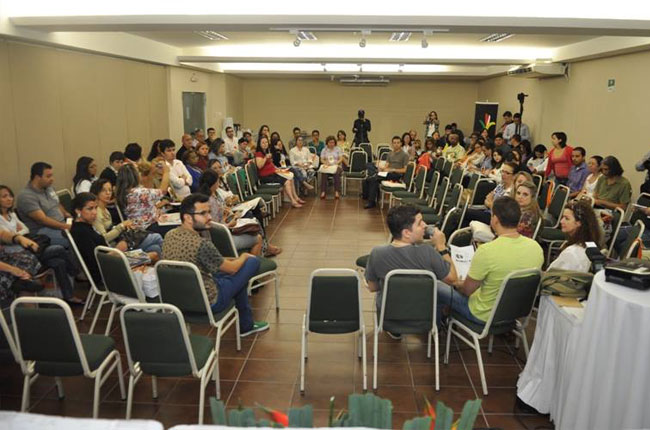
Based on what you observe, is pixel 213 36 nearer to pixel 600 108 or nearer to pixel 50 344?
pixel 600 108

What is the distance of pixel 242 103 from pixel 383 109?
4563 millimetres

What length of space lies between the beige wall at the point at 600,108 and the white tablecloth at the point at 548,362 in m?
5.12

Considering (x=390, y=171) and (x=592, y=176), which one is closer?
(x=592, y=176)

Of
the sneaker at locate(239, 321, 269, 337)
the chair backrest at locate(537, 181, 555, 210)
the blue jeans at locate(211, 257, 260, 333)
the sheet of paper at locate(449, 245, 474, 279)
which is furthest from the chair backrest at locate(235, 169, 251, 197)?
the sheet of paper at locate(449, 245, 474, 279)

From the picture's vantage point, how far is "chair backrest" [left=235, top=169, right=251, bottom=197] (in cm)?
810

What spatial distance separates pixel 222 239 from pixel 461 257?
6.69ft

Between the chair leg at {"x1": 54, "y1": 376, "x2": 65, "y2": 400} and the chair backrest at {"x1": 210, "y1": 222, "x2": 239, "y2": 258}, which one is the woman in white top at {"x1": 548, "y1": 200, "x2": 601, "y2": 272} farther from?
the chair leg at {"x1": 54, "y1": 376, "x2": 65, "y2": 400}

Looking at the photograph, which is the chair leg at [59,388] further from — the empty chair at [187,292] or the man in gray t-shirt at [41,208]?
the man in gray t-shirt at [41,208]

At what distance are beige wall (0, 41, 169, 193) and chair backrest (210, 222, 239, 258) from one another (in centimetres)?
270

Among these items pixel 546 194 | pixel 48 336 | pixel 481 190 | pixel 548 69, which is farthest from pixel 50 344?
pixel 548 69

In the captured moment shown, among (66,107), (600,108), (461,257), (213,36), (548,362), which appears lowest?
(548,362)

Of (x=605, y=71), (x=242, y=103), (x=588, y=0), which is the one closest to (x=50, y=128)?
(x=588, y=0)

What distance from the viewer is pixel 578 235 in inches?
146

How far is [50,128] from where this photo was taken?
670 cm
